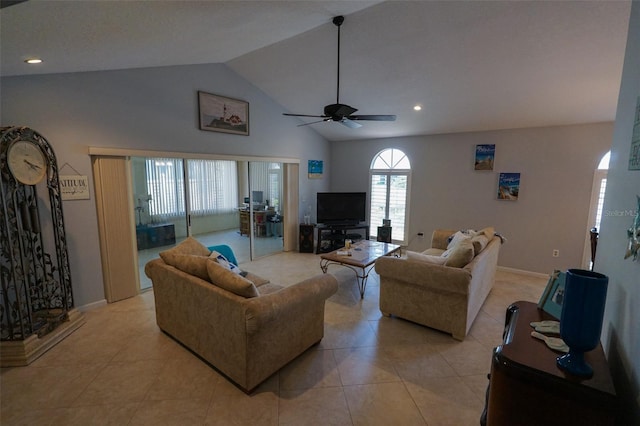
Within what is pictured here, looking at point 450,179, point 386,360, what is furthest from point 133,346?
point 450,179

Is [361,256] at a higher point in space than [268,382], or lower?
higher

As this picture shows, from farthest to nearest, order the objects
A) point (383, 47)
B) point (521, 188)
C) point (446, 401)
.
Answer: point (521, 188), point (383, 47), point (446, 401)

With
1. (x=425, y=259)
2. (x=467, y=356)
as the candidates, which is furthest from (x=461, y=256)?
(x=467, y=356)

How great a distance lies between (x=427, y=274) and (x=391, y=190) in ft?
12.1

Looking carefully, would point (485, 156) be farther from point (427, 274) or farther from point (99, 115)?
point (99, 115)

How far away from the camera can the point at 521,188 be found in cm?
488

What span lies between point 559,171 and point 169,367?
596 centimetres

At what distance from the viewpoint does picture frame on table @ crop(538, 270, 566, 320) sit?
66.2 inches

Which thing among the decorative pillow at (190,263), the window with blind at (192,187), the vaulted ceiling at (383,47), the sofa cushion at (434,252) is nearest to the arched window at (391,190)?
the vaulted ceiling at (383,47)

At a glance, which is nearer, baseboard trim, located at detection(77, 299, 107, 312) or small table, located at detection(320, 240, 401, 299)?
baseboard trim, located at detection(77, 299, 107, 312)

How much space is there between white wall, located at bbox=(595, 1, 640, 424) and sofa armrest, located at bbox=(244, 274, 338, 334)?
182 cm

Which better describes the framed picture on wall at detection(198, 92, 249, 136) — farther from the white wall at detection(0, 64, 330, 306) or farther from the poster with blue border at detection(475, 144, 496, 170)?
the poster with blue border at detection(475, 144, 496, 170)

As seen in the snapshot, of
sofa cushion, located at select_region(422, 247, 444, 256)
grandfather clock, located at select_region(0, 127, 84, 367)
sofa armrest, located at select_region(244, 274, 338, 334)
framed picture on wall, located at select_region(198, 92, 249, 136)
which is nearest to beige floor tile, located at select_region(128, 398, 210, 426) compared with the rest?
sofa armrest, located at select_region(244, 274, 338, 334)

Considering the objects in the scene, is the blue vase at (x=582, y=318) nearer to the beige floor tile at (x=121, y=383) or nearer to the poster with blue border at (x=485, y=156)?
the beige floor tile at (x=121, y=383)
